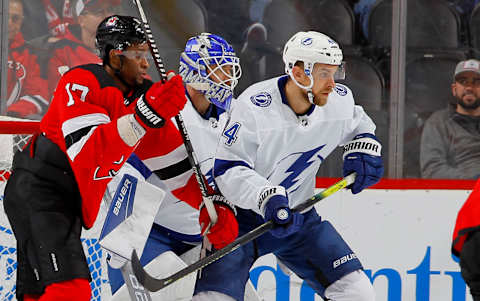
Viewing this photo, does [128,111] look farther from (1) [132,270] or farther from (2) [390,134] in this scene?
(2) [390,134]

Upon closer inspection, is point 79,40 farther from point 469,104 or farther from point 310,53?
point 469,104

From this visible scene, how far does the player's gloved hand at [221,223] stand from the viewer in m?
2.63

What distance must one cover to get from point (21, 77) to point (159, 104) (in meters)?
1.36

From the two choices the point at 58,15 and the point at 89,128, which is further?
the point at 58,15

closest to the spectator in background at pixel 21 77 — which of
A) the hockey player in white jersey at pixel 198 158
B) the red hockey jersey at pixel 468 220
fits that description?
the hockey player in white jersey at pixel 198 158

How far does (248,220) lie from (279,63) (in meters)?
1.05

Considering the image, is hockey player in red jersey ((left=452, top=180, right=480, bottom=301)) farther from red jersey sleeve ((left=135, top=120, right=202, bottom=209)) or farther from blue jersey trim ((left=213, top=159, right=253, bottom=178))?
red jersey sleeve ((left=135, top=120, right=202, bottom=209))

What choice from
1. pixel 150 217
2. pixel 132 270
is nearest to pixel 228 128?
pixel 150 217

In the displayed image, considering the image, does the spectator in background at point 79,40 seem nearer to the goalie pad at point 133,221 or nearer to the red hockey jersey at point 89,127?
the red hockey jersey at point 89,127

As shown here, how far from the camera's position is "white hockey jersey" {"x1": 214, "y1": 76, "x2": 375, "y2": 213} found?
261 cm

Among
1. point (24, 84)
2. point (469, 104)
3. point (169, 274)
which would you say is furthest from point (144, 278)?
point (469, 104)

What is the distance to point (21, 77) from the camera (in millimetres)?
3486

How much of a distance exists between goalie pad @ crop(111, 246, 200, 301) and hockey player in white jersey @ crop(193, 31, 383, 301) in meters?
0.05

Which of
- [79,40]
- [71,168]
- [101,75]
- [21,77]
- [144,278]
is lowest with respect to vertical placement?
[144,278]
